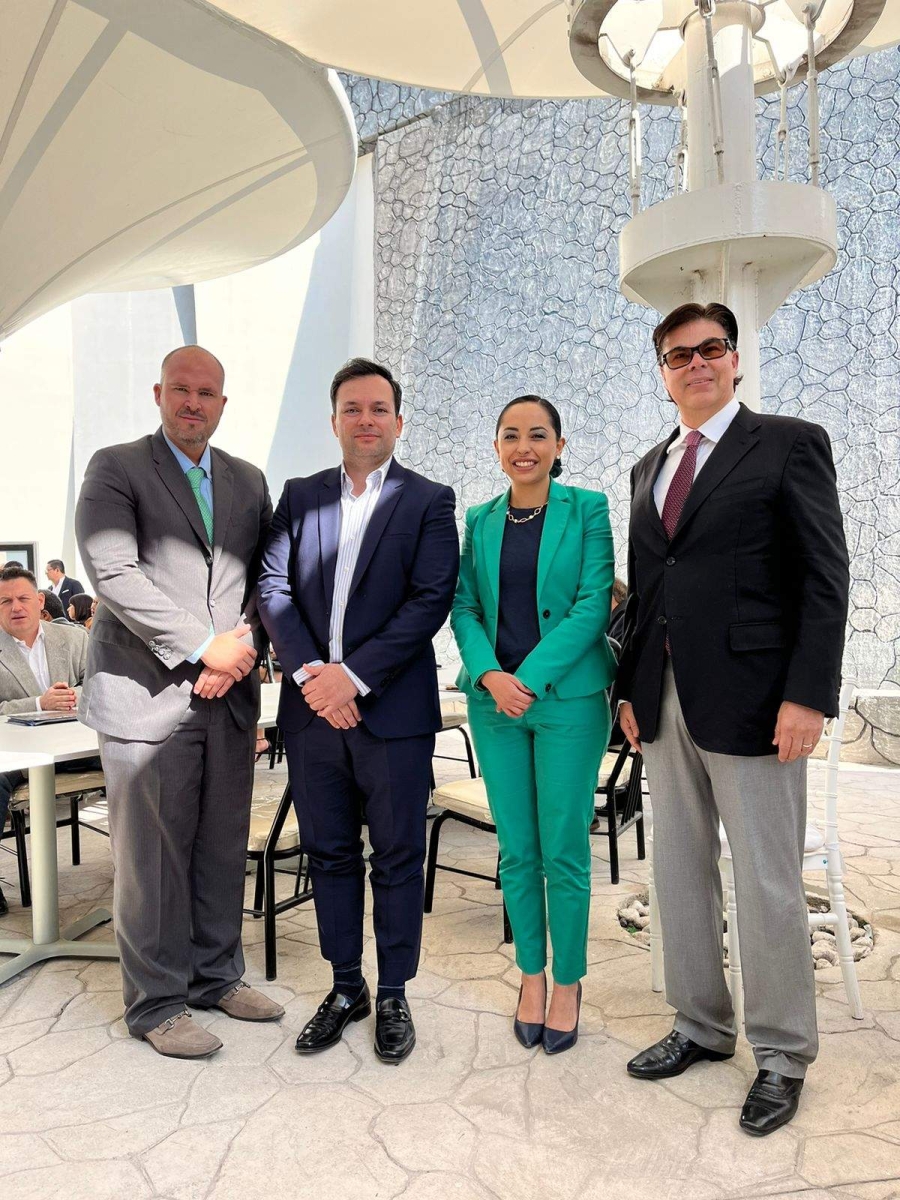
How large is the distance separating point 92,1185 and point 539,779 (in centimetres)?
129

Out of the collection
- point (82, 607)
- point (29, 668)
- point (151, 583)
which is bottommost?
point (29, 668)

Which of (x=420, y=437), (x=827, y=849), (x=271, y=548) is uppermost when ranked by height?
(x=420, y=437)

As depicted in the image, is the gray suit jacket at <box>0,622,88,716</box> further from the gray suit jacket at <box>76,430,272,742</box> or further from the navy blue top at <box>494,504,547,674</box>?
the navy blue top at <box>494,504,547,674</box>

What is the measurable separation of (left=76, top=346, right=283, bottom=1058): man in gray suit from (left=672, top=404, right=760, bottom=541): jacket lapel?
122 centimetres

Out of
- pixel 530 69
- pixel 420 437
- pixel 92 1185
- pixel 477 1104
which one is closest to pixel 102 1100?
pixel 92 1185

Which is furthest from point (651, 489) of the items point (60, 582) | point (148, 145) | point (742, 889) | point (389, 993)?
point (60, 582)

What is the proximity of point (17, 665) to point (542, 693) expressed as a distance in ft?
8.56

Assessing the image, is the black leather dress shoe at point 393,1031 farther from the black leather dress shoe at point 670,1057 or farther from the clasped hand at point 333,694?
the clasped hand at point 333,694

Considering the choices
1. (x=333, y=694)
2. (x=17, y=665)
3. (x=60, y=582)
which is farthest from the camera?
(x=60, y=582)

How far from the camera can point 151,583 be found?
2.31 meters

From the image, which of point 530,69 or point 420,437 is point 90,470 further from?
point 420,437

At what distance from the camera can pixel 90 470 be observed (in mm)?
2357

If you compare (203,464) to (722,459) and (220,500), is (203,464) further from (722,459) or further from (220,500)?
(722,459)

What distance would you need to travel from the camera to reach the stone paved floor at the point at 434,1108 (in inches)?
67.9
